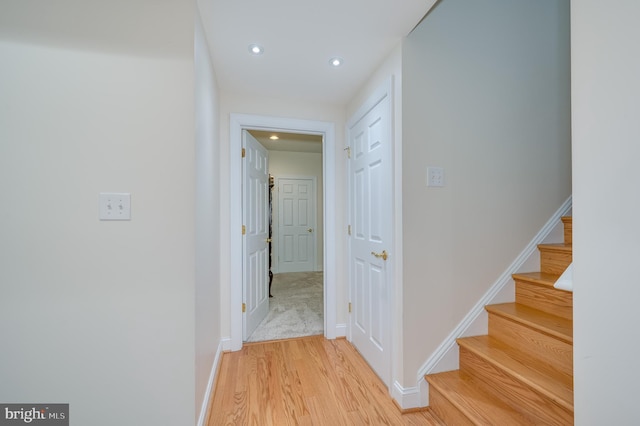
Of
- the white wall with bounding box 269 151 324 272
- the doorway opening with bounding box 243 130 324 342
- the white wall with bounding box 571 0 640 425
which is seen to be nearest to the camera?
the white wall with bounding box 571 0 640 425

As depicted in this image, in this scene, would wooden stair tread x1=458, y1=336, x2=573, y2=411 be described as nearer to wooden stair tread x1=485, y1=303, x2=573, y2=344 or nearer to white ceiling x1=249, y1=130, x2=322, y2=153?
wooden stair tread x1=485, y1=303, x2=573, y2=344

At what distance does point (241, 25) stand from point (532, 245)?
2.33 m

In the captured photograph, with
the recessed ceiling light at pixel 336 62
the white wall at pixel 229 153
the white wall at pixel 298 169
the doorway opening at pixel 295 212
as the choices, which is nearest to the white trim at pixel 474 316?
the white wall at pixel 229 153

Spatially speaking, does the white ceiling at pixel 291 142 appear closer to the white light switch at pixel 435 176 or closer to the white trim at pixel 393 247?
the white trim at pixel 393 247

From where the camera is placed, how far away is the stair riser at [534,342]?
1.26 m

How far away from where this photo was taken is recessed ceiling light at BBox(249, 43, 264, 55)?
1698 mm

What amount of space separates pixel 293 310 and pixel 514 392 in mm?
2372

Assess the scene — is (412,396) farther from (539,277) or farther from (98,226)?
(98,226)

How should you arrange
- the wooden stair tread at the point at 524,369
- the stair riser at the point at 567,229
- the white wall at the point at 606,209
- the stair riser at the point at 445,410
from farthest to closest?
the stair riser at the point at 567,229, the stair riser at the point at 445,410, the wooden stair tread at the point at 524,369, the white wall at the point at 606,209

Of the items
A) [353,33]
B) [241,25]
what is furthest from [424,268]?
[241,25]

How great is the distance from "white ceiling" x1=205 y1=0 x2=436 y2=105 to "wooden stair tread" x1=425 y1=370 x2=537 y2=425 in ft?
6.84

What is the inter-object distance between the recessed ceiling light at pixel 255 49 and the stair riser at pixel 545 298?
229 centimetres

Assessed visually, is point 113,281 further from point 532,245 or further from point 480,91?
point 532,245

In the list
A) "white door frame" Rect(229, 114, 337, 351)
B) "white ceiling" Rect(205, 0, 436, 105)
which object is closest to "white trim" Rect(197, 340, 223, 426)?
"white door frame" Rect(229, 114, 337, 351)
